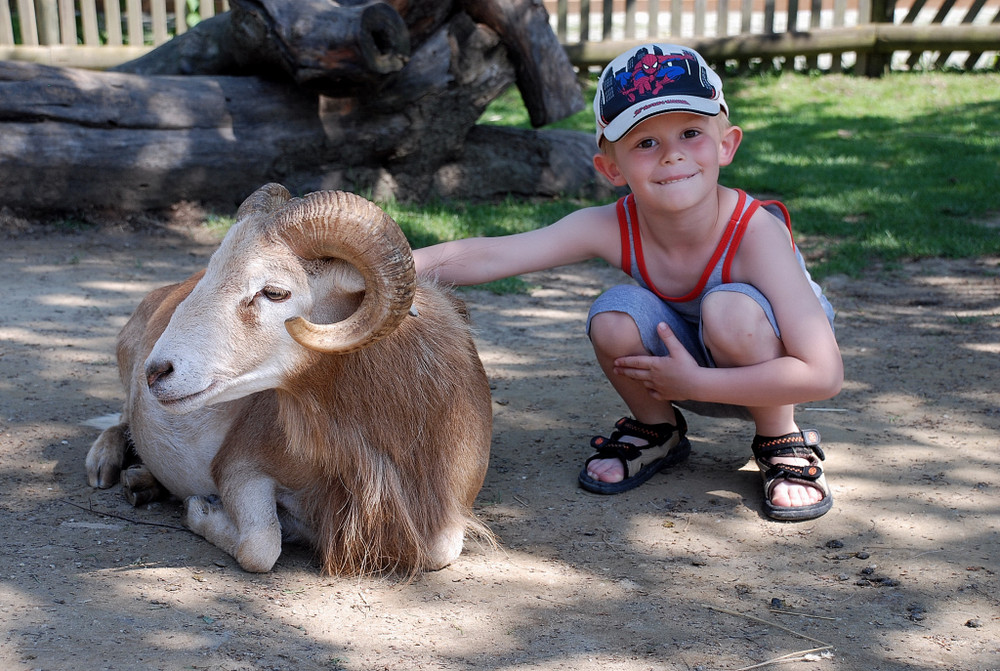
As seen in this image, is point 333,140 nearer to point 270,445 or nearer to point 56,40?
point 270,445

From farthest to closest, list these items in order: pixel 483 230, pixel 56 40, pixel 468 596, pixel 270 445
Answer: pixel 56 40, pixel 483 230, pixel 270 445, pixel 468 596

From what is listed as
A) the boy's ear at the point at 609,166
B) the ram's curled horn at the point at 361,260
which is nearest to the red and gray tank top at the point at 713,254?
the boy's ear at the point at 609,166

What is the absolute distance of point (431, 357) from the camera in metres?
3.39

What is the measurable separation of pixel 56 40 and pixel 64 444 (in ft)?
29.2

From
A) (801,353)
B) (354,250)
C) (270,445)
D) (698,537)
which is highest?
(354,250)

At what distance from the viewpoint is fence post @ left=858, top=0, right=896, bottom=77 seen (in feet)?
43.3

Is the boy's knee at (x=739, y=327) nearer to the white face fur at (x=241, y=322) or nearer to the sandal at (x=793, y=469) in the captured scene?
the sandal at (x=793, y=469)

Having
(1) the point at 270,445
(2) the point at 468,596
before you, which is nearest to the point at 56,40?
(1) the point at 270,445

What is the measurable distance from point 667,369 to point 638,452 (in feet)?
1.73

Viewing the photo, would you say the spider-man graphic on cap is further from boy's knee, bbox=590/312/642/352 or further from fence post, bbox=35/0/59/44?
fence post, bbox=35/0/59/44

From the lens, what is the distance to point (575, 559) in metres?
3.42

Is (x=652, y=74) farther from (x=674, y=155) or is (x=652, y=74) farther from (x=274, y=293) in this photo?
(x=274, y=293)

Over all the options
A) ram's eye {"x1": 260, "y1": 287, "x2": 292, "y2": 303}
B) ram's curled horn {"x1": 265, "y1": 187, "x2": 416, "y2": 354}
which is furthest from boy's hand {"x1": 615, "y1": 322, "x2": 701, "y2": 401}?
ram's eye {"x1": 260, "y1": 287, "x2": 292, "y2": 303}

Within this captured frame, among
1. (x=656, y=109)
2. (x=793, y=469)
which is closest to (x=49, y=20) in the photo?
(x=656, y=109)
